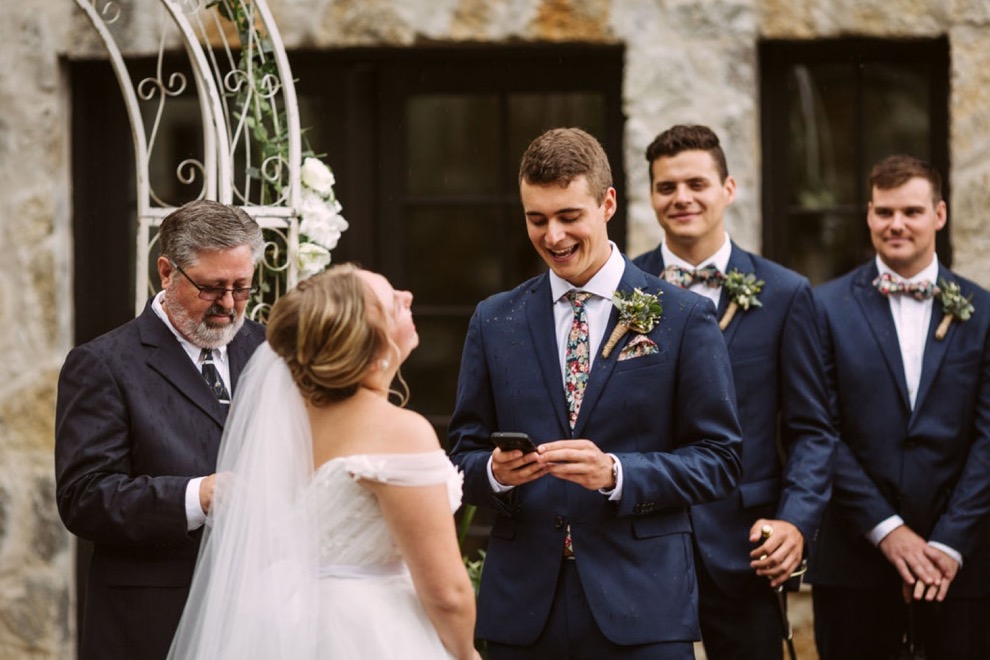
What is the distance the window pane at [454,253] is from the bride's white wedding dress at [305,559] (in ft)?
8.74

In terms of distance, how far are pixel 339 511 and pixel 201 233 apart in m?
0.95

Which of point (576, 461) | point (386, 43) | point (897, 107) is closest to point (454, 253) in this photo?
point (386, 43)

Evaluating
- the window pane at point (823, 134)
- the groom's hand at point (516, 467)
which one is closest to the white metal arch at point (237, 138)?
the groom's hand at point (516, 467)

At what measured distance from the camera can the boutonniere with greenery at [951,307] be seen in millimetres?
4484

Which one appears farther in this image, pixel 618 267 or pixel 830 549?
pixel 830 549

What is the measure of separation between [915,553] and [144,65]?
3.48 meters

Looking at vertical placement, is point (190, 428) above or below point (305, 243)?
below

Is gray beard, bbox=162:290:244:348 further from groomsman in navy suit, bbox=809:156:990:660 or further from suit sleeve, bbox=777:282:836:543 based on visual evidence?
groomsman in navy suit, bbox=809:156:990:660

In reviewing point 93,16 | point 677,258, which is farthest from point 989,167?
point 93,16

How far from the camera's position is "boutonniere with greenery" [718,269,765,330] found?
4.20 meters

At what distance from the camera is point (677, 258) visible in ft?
14.4

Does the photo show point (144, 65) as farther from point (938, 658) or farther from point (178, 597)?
point (938, 658)

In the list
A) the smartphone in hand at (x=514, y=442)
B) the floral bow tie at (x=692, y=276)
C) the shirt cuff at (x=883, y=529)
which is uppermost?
the floral bow tie at (x=692, y=276)

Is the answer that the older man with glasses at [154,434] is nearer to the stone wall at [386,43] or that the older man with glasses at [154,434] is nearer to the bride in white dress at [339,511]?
the bride in white dress at [339,511]
